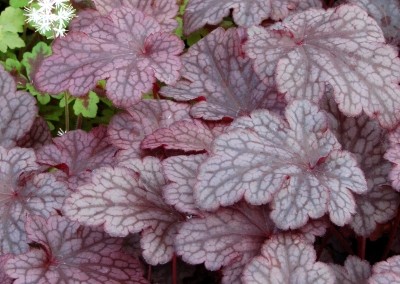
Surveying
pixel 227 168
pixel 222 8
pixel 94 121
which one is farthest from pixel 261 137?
pixel 94 121

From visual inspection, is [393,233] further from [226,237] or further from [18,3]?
[18,3]

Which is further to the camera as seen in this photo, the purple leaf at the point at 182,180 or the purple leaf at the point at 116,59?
the purple leaf at the point at 116,59

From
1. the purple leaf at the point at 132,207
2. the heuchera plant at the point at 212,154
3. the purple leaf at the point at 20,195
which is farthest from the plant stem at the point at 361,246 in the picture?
the purple leaf at the point at 20,195

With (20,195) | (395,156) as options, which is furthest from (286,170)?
(20,195)

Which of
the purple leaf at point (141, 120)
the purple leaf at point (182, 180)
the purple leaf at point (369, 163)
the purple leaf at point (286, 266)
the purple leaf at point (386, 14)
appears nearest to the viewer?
the purple leaf at point (286, 266)

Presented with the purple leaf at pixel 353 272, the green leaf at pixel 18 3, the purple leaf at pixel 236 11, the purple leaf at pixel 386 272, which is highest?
the purple leaf at pixel 236 11

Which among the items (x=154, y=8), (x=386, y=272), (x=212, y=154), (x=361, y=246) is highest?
(x=154, y=8)

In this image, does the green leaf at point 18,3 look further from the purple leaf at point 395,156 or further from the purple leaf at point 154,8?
the purple leaf at point 395,156
